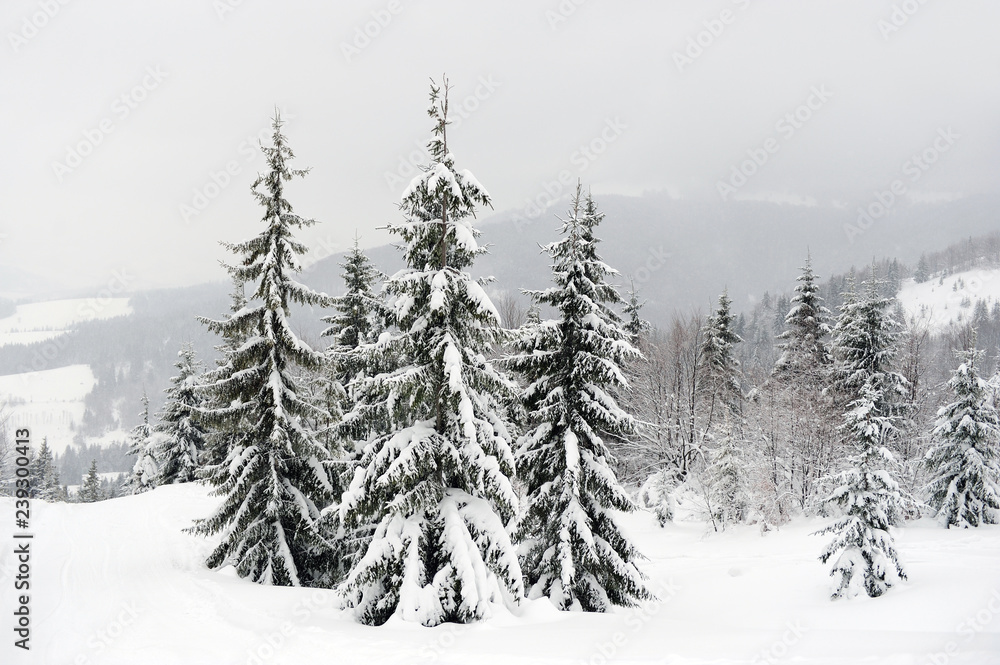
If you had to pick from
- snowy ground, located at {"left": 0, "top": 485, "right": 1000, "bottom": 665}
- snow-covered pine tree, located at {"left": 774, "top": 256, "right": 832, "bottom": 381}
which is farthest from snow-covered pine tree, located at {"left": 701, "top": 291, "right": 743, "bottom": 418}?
snowy ground, located at {"left": 0, "top": 485, "right": 1000, "bottom": 665}

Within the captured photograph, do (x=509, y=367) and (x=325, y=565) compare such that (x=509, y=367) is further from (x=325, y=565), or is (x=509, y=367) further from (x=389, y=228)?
(x=325, y=565)

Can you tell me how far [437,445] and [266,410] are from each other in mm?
6205

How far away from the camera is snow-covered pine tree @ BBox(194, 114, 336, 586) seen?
43.7ft

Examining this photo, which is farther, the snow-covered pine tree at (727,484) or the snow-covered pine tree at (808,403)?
the snow-covered pine tree at (808,403)

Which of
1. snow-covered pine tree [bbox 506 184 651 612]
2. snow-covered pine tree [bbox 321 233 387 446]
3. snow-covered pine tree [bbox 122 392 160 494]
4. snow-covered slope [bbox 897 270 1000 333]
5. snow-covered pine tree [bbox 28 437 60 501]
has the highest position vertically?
snow-covered slope [bbox 897 270 1000 333]

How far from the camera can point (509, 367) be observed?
1416 cm

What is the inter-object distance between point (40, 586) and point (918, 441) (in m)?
40.5

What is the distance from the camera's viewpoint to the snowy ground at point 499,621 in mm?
7594

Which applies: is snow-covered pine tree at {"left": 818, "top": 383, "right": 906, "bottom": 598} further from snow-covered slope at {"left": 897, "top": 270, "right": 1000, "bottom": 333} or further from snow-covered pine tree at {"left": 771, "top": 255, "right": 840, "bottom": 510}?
snow-covered slope at {"left": 897, "top": 270, "right": 1000, "bottom": 333}

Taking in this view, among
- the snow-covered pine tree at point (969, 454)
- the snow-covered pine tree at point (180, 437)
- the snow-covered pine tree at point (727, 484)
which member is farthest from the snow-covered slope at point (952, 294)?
the snow-covered pine tree at point (180, 437)

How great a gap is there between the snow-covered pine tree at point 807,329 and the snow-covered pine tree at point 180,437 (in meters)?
41.2

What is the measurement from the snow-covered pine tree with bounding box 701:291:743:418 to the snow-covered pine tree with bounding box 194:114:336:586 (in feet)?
108

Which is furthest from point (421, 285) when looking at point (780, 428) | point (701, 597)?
point (780, 428)

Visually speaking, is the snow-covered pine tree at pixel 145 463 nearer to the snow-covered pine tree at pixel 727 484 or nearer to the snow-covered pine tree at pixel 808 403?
the snow-covered pine tree at pixel 727 484
